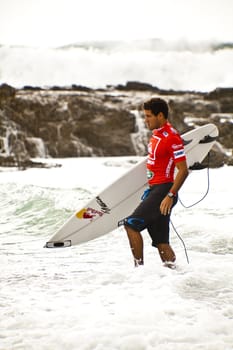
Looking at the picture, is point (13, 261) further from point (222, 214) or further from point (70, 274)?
point (222, 214)

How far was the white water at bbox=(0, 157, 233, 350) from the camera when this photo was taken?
2.57 meters

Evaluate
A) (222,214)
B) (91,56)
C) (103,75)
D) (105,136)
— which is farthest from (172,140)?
(91,56)

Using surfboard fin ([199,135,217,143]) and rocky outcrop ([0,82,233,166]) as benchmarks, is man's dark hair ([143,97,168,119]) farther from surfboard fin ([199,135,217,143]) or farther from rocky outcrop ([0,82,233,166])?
rocky outcrop ([0,82,233,166])

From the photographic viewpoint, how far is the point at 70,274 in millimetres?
4137

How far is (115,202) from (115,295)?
1481mm

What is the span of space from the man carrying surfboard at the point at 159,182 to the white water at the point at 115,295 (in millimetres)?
349

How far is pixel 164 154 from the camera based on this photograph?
12.3 ft

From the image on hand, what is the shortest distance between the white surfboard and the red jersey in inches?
30.3

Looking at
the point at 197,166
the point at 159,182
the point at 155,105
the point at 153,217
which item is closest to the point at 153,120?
the point at 155,105

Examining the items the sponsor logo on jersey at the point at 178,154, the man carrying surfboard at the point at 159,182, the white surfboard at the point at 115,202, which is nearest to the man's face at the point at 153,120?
the man carrying surfboard at the point at 159,182

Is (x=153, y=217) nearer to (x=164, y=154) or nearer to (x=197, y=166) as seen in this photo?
(x=164, y=154)

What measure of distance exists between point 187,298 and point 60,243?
78.4 inches

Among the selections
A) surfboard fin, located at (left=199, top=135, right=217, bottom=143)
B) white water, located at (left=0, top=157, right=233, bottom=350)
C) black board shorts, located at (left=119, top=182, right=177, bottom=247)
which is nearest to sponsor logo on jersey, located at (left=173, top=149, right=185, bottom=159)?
black board shorts, located at (left=119, top=182, right=177, bottom=247)

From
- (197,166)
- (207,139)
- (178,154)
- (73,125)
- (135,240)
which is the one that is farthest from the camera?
(73,125)
